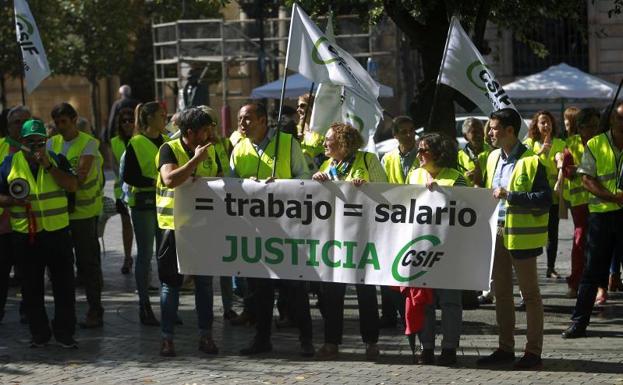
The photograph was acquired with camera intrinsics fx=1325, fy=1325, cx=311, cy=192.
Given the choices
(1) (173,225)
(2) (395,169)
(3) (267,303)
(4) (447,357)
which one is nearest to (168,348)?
(3) (267,303)

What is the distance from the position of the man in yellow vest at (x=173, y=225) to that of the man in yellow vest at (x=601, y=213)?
9.26 feet

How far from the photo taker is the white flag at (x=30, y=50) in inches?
516

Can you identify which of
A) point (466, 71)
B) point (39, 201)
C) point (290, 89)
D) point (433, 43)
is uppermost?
point (433, 43)

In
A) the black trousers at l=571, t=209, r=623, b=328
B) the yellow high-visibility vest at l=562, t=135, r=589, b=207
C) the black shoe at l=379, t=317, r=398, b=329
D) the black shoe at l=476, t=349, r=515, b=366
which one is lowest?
the black shoe at l=379, t=317, r=398, b=329

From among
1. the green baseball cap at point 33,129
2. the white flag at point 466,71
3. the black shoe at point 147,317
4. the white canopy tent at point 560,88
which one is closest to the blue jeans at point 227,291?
the black shoe at point 147,317

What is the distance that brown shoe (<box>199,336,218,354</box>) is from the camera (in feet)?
32.2

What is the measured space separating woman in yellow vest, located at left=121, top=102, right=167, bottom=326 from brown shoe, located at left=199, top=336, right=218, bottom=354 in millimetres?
1440

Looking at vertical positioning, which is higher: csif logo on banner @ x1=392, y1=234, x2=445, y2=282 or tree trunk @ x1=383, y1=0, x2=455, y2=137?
tree trunk @ x1=383, y1=0, x2=455, y2=137

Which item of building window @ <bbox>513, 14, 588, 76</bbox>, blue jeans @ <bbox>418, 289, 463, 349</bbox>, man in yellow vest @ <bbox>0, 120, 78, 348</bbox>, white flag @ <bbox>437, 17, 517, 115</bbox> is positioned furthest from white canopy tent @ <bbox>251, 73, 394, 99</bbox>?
blue jeans @ <bbox>418, 289, 463, 349</bbox>

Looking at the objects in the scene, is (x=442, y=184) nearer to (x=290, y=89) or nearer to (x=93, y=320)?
(x=93, y=320)

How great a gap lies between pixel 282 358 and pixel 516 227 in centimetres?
198

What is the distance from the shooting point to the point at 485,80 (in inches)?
400

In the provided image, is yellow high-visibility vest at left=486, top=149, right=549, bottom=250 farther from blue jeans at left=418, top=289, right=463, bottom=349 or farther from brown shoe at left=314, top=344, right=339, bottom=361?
brown shoe at left=314, top=344, right=339, bottom=361

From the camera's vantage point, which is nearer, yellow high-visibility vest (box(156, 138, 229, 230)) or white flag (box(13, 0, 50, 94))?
yellow high-visibility vest (box(156, 138, 229, 230))
